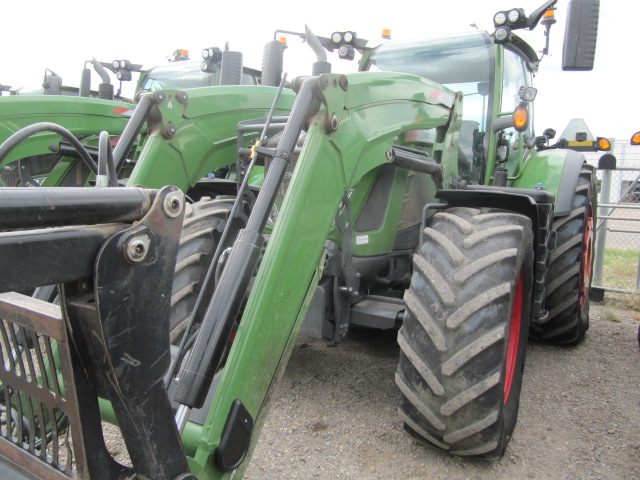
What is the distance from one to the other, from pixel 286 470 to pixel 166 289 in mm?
1504

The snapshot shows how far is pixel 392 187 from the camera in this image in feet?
10.6

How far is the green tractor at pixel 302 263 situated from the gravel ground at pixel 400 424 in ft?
0.64

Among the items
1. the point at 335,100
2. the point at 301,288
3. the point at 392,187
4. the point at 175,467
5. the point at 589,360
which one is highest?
the point at 335,100

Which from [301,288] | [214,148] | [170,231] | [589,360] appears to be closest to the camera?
[170,231]

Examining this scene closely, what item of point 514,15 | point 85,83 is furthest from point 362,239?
point 85,83

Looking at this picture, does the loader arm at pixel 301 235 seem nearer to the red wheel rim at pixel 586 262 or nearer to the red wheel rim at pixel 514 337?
the red wheel rim at pixel 514 337

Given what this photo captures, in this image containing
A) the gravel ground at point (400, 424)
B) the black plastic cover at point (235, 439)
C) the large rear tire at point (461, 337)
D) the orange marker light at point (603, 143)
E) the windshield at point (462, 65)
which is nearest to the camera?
the black plastic cover at point (235, 439)

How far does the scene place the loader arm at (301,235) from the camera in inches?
73.5

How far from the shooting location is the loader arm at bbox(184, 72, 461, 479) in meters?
1.87

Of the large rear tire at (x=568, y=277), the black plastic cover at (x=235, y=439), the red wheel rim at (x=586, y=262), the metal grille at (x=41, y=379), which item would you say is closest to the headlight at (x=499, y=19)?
the large rear tire at (x=568, y=277)

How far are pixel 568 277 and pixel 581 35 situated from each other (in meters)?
1.71

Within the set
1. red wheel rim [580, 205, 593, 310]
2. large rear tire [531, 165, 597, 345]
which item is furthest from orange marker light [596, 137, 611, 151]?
large rear tire [531, 165, 597, 345]

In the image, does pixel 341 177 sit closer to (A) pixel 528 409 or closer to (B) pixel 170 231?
(B) pixel 170 231

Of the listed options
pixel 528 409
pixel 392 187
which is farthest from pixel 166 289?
pixel 528 409
